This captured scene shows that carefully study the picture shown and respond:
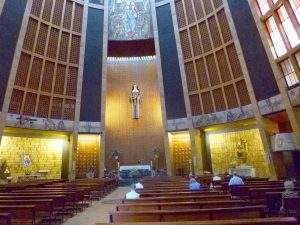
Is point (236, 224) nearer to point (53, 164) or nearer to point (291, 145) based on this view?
point (291, 145)

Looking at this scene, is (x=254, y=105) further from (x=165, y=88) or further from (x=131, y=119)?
(x=131, y=119)

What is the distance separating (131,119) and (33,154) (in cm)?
979

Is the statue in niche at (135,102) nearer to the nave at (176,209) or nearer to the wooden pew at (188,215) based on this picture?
the nave at (176,209)

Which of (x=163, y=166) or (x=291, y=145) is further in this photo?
(x=163, y=166)

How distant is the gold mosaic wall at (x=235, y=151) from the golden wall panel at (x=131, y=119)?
20.0ft

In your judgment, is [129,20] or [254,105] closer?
[254,105]

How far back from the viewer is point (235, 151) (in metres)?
20.2

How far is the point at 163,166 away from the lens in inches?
1015

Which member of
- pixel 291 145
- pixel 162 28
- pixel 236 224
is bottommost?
pixel 236 224

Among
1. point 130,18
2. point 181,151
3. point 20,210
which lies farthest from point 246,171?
point 130,18

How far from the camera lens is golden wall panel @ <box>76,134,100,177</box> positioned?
2184 centimetres

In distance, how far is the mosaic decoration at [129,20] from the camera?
82.5ft

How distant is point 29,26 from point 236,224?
19.9 m

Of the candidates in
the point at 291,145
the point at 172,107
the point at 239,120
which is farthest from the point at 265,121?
the point at 172,107
